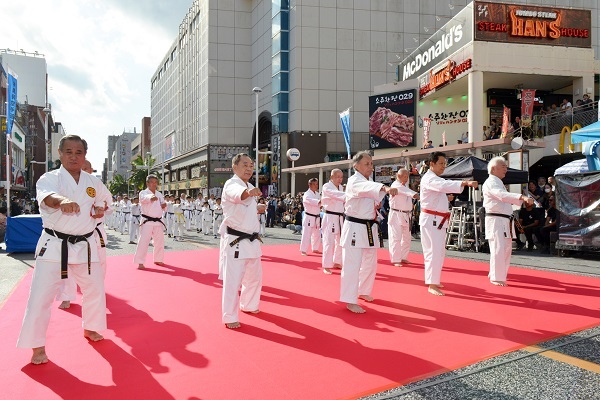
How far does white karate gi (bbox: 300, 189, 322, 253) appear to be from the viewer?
10438mm

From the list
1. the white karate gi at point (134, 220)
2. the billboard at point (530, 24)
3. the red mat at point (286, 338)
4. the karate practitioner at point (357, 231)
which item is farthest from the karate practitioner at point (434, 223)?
the billboard at point (530, 24)

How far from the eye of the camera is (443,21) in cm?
3453

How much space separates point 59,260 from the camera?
3799mm

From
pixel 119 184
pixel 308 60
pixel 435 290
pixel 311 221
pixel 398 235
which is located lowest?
pixel 435 290

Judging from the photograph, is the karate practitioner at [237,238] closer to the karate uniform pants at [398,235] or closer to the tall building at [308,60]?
the karate uniform pants at [398,235]

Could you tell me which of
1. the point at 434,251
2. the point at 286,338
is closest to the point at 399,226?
the point at 434,251

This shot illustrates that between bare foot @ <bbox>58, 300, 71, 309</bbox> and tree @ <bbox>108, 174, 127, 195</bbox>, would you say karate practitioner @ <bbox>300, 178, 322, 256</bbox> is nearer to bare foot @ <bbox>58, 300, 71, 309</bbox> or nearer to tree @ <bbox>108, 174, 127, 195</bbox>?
bare foot @ <bbox>58, 300, 71, 309</bbox>

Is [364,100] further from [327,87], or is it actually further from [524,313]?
[524,313]

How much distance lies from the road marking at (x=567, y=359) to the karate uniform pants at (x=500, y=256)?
9.41 feet

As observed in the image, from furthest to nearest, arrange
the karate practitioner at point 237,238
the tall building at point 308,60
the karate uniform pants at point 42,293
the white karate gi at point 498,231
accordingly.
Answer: the tall building at point 308,60 < the white karate gi at point 498,231 < the karate practitioner at point 237,238 < the karate uniform pants at point 42,293

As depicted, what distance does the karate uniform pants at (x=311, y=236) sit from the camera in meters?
10.8

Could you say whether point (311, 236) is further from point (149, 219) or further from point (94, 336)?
point (94, 336)

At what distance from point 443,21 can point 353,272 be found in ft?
112

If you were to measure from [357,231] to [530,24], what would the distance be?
16.8m
